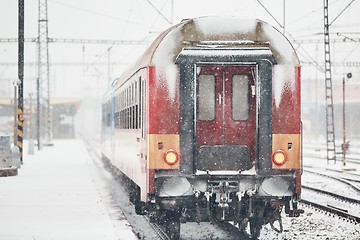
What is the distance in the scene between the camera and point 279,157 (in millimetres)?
10469

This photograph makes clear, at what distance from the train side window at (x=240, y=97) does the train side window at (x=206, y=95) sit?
30cm

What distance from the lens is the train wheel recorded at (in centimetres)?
1078

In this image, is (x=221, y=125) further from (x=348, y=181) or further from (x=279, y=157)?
(x=348, y=181)

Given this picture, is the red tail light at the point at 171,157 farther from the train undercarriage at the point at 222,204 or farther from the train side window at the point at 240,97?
the train side window at the point at 240,97

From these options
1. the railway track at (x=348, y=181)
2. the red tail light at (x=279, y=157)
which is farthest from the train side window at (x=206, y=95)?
the railway track at (x=348, y=181)

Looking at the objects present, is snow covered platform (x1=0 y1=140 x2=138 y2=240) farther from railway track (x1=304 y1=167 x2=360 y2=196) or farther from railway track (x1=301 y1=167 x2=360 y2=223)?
railway track (x1=304 y1=167 x2=360 y2=196)

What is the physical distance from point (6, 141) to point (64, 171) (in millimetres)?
2870

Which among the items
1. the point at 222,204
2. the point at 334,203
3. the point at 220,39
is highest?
the point at 220,39

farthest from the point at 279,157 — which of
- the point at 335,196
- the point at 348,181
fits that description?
the point at 348,181

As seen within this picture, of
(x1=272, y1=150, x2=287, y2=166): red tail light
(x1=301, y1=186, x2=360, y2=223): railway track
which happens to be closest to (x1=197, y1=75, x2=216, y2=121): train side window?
(x1=272, y1=150, x2=287, y2=166): red tail light

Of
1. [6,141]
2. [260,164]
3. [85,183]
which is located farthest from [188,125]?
[6,141]

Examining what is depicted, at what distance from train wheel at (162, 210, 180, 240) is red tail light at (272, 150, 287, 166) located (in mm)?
1638

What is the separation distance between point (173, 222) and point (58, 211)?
3.81 metres

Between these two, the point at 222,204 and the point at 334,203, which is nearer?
the point at 222,204
